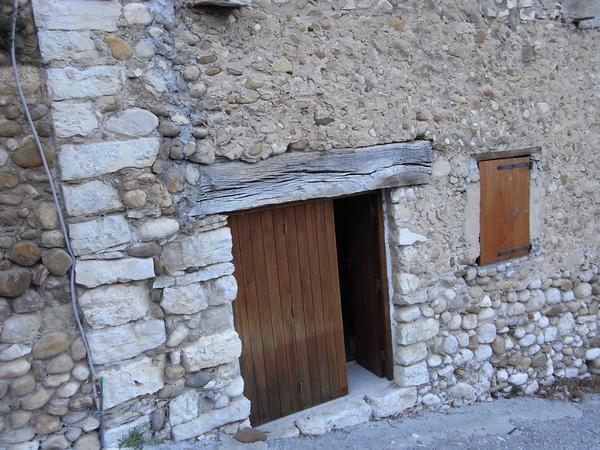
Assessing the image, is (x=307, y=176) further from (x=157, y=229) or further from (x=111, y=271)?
(x=111, y=271)

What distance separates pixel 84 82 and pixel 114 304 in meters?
1.14

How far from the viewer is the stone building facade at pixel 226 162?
2.52 meters

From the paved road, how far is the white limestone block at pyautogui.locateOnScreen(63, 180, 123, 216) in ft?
5.95

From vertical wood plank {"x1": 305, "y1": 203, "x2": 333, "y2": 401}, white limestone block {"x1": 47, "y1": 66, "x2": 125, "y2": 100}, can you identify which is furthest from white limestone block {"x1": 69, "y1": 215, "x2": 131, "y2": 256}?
vertical wood plank {"x1": 305, "y1": 203, "x2": 333, "y2": 401}

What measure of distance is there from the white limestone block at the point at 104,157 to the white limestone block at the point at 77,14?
574mm

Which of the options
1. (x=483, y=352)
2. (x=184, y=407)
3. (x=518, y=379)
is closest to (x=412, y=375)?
(x=483, y=352)

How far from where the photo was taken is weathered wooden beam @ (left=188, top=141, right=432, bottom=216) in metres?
2.93

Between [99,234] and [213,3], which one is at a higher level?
[213,3]

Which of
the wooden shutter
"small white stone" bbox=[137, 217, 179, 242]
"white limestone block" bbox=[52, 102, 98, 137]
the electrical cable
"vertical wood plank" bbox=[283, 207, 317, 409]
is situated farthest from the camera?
the wooden shutter

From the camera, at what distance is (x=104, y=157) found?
261 cm

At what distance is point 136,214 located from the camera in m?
2.71

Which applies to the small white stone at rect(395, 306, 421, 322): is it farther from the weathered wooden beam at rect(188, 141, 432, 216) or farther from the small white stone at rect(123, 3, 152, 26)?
the small white stone at rect(123, 3, 152, 26)

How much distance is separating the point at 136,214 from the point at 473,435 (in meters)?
2.76

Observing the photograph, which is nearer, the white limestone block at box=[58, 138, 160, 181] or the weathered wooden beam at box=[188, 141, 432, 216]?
the white limestone block at box=[58, 138, 160, 181]
